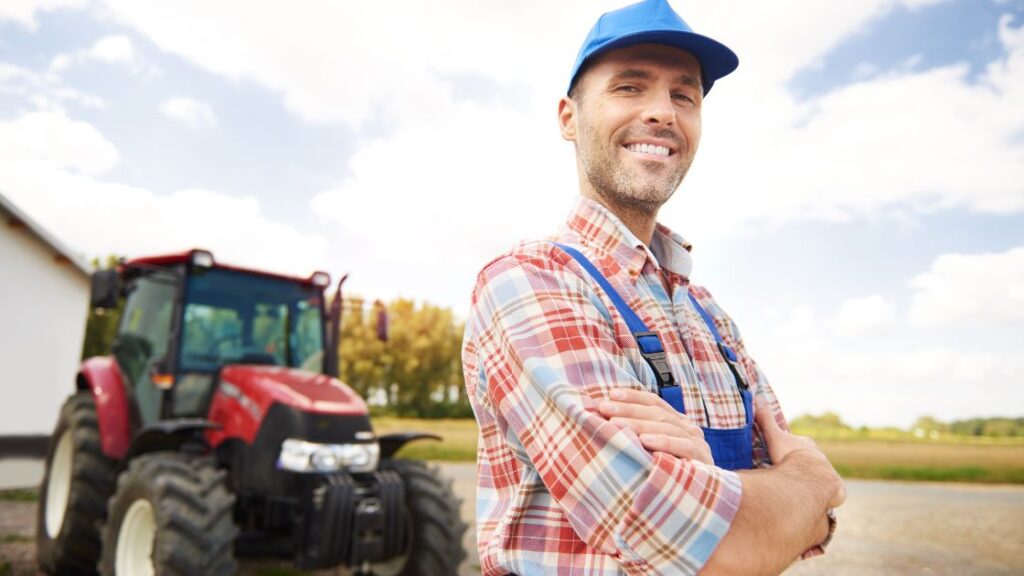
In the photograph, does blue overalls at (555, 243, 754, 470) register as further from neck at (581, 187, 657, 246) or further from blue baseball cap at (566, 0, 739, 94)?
blue baseball cap at (566, 0, 739, 94)

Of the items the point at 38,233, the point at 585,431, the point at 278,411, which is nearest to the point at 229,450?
the point at 278,411

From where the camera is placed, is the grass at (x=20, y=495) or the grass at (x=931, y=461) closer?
the grass at (x=20, y=495)

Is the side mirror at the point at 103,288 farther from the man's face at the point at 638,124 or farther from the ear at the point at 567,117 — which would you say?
the man's face at the point at 638,124

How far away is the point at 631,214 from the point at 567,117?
0.31m

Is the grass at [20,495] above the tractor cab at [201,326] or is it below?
below

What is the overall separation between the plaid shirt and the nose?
0.81 feet

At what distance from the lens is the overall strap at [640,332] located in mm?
1322

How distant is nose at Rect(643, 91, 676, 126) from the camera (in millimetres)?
1540

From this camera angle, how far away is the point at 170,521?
13.3ft

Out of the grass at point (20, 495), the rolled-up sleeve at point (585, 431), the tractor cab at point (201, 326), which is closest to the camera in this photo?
the rolled-up sleeve at point (585, 431)

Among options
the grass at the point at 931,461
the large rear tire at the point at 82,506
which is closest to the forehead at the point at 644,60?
the large rear tire at the point at 82,506

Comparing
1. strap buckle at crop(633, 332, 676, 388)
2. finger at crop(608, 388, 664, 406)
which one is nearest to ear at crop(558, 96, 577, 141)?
strap buckle at crop(633, 332, 676, 388)

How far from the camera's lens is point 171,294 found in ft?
18.0

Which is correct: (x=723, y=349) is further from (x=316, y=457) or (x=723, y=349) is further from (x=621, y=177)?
(x=316, y=457)
